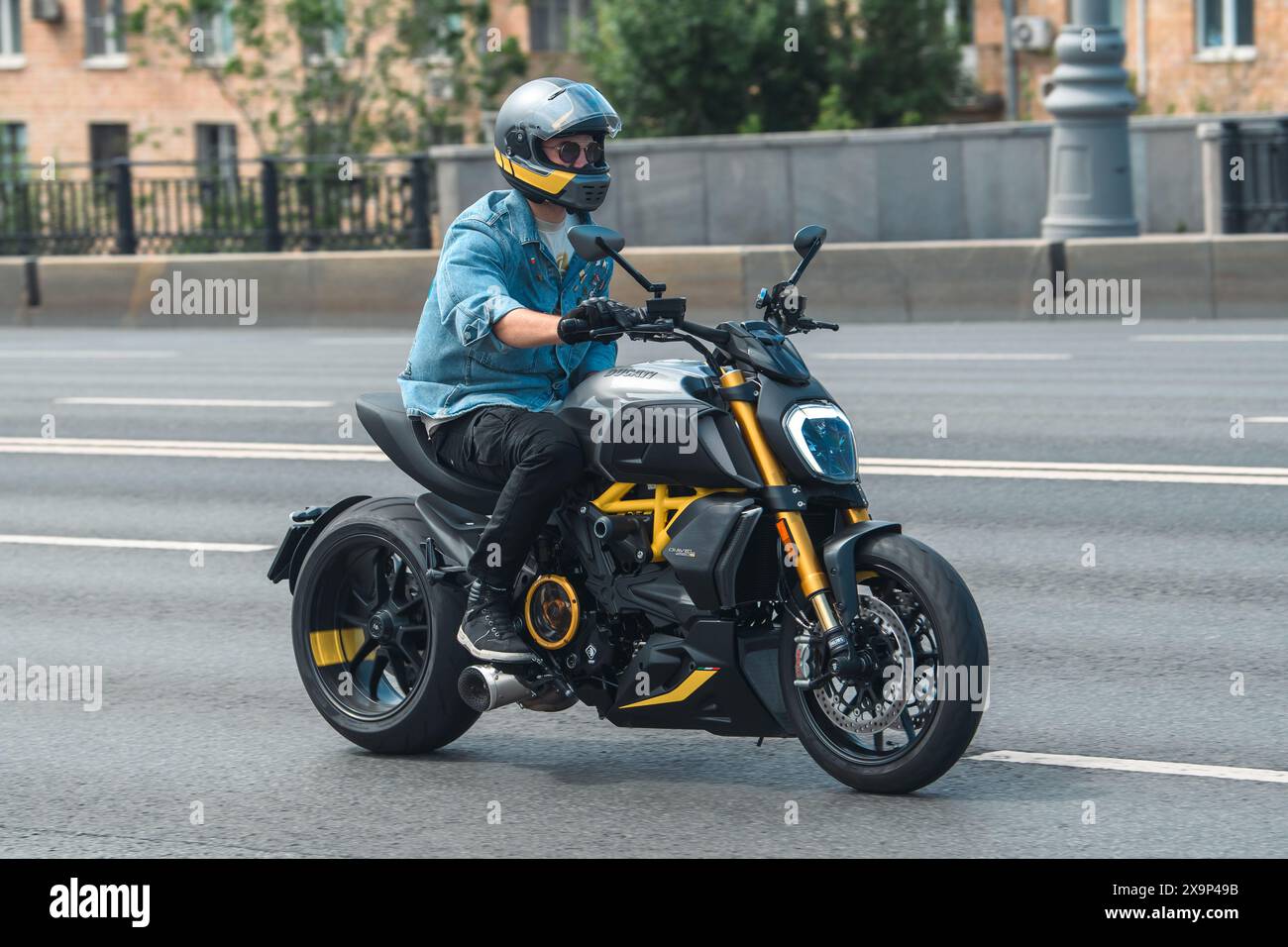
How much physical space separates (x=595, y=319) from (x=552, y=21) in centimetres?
4090

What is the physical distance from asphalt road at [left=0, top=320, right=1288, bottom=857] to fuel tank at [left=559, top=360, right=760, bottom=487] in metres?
0.85

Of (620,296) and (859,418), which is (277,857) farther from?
(620,296)

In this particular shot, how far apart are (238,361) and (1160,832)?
14.3 meters

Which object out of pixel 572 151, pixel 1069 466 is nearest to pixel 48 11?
pixel 1069 466

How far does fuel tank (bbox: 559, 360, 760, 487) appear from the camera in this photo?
18.8 feet

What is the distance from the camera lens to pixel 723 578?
5.72 m

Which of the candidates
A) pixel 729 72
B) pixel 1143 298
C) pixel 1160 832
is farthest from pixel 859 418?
pixel 729 72

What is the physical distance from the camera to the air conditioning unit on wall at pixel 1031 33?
42281 mm

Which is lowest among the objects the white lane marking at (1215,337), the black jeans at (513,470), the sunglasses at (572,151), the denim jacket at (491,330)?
the white lane marking at (1215,337)

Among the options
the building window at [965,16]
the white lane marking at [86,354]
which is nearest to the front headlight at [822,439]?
the white lane marking at [86,354]

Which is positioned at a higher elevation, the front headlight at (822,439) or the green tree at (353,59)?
the green tree at (353,59)

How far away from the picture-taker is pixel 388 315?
22.0m

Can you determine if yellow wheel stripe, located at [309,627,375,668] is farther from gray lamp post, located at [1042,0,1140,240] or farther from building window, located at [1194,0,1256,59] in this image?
building window, located at [1194,0,1256,59]

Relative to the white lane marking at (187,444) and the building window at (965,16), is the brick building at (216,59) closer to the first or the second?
the building window at (965,16)
